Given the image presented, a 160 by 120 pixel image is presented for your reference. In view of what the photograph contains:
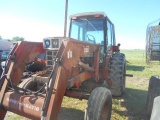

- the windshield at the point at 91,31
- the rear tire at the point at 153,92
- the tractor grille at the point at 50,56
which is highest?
the windshield at the point at 91,31

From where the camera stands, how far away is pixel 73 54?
3.89 meters

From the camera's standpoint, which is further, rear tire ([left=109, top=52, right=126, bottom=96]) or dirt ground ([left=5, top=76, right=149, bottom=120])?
rear tire ([left=109, top=52, right=126, bottom=96])

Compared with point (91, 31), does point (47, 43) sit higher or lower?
lower

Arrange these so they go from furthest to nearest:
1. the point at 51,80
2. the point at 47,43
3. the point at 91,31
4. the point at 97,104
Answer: the point at 91,31
the point at 47,43
the point at 97,104
the point at 51,80

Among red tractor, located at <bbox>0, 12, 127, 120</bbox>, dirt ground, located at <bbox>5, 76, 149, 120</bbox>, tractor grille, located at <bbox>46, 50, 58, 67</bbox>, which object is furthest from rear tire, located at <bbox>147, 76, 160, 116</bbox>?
tractor grille, located at <bbox>46, 50, 58, 67</bbox>

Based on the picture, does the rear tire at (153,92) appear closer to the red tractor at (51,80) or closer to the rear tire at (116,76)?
the rear tire at (116,76)

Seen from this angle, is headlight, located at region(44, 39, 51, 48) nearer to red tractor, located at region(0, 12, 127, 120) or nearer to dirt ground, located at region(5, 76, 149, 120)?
red tractor, located at region(0, 12, 127, 120)

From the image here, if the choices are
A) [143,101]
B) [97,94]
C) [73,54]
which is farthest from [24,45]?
[143,101]

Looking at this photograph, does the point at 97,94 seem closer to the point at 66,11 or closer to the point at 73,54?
the point at 73,54

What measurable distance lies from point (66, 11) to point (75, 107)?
9637 mm

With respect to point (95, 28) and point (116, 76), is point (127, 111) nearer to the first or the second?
point (116, 76)

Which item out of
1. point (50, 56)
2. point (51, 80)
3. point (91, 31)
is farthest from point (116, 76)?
point (51, 80)

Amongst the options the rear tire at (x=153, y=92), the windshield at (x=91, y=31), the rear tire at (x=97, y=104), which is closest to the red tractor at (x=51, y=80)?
the rear tire at (x=97, y=104)

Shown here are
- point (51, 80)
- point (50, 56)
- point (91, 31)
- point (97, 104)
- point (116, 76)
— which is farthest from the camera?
point (116, 76)
